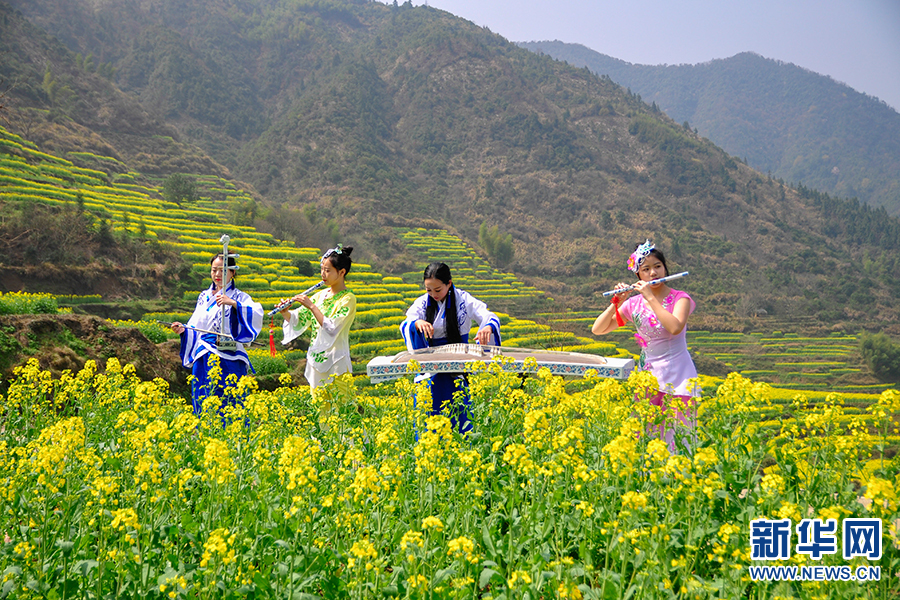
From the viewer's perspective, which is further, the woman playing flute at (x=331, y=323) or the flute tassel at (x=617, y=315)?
→ the woman playing flute at (x=331, y=323)

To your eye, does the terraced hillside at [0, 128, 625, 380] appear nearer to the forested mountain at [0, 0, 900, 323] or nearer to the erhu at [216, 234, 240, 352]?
the forested mountain at [0, 0, 900, 323]

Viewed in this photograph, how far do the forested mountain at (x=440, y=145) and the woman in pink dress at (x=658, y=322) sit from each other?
4151 cm

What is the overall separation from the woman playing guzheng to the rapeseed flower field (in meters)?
1.18

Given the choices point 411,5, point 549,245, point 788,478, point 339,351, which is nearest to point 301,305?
point 339,351

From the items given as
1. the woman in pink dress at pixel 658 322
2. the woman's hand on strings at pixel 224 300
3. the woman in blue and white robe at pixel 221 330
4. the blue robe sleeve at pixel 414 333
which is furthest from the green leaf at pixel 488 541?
the woman in blue and white robe at pixel 221 330

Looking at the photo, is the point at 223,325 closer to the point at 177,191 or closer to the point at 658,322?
the point at 658,322

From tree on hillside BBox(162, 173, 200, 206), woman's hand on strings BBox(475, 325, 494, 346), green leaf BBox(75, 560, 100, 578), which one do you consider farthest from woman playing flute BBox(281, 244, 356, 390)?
tree on hillside BBox(162, 173, 200, 206)

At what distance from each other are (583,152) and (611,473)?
96.9 m

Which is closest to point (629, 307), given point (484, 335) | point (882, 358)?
point (484, 335)

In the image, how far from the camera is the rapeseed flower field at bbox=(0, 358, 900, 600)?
2346mm

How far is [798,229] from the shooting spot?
82562mm

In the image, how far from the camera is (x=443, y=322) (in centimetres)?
523

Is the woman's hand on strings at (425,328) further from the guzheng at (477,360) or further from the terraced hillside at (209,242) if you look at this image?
the terraced hillside at (209,242)

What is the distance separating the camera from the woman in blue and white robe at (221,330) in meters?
6.26
